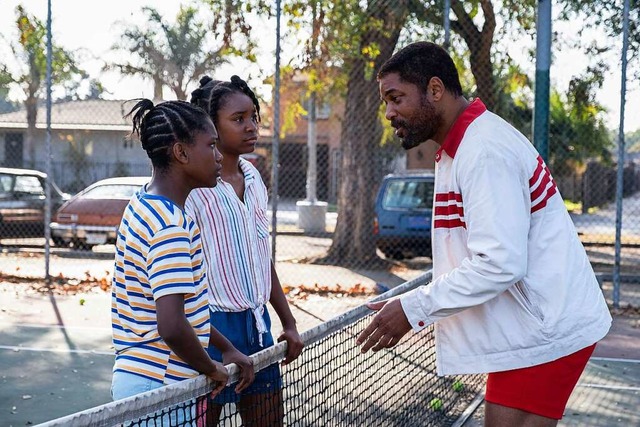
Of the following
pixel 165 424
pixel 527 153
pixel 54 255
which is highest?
pixel 527 153

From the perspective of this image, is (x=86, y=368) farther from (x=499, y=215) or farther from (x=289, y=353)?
(x=499, y=215)

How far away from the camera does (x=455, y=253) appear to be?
3.50 meters

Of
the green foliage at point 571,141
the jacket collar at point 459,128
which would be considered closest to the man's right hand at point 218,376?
the jacket collar at point 459,128

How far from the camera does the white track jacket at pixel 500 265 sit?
10.6ft

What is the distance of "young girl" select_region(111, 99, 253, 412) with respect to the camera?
127 inches

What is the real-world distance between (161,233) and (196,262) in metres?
0.21

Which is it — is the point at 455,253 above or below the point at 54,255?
above

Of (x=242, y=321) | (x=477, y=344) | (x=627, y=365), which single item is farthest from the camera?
(x=627, y=365)

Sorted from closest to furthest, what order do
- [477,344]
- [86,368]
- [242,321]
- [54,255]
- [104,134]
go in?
[477,344] → [242,321] → [86,368] → [54,255] → [104,134]

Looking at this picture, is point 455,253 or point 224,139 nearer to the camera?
point 455,253

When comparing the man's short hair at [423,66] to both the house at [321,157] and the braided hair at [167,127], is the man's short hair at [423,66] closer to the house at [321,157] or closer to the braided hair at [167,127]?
the braided hair at [167,127]

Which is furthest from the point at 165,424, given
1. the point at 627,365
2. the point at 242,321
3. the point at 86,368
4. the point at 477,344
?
the point at 627,365

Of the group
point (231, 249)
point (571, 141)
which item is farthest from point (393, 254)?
point (571, 141)

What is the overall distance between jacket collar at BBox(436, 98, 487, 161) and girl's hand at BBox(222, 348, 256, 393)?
42.7 inches
